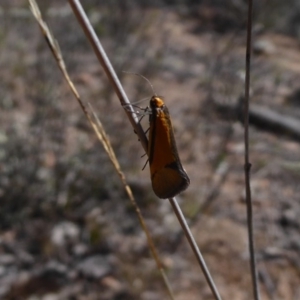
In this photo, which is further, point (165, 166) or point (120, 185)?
point (120, 185)

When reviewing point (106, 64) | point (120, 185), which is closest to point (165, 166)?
point (106, 64)

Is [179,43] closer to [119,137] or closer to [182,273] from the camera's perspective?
[119,137]

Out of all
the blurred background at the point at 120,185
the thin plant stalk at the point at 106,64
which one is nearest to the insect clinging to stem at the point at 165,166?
the thin plant stalk at the point at 106,64

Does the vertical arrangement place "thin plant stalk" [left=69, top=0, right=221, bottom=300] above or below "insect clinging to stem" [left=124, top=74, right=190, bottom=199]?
above

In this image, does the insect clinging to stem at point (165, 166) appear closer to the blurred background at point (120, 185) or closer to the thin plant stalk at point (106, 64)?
the thin plant stalk at point (106, 64)

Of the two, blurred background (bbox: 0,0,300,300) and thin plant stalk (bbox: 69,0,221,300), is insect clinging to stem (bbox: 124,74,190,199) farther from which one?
blurred background (bbox: 0,0,300,300)

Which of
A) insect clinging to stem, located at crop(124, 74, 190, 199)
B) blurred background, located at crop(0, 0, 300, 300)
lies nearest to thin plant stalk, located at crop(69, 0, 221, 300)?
insect clinging to stem, located at crop(124, 74, 190, 199)

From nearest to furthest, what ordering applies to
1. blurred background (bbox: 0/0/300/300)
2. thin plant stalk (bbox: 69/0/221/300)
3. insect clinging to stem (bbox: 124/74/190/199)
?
thin plant stalk (bbox: 69/0/221/300) → insect clinging to stem (bbox: 124/74/190/199) → blurred background (bbox: 0/0/300/300)

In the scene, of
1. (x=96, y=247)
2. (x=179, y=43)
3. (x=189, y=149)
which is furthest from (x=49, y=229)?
(x=179, y=43)

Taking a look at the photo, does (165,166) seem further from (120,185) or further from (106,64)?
(120,185)
